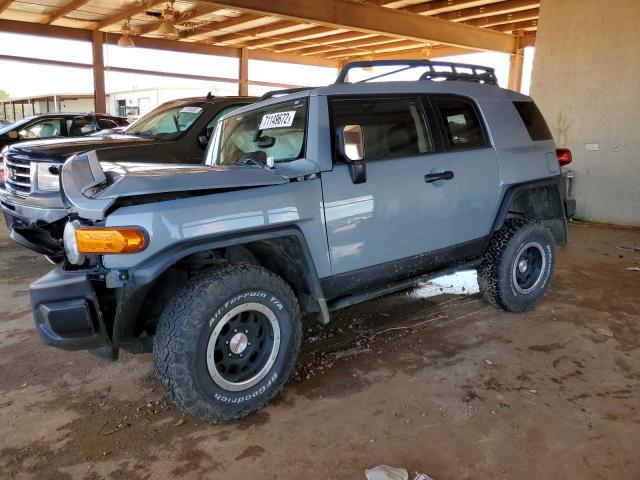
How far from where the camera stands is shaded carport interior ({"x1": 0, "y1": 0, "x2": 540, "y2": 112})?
11.4m

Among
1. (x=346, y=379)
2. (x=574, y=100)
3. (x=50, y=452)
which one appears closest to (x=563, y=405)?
(x=346, y=379)

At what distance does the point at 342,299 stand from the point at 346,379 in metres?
0.53

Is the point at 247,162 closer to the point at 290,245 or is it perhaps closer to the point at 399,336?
the point at 290,245

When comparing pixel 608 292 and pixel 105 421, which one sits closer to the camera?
pixel 105 421

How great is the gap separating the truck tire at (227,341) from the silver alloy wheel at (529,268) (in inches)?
92.7

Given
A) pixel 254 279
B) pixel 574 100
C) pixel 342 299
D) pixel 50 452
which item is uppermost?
pixel 574 100

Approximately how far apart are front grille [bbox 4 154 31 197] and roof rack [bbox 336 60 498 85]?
13.1ft

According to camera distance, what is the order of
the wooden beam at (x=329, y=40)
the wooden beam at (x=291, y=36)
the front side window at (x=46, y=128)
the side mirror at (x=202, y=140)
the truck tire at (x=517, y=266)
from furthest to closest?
1. the wooden beam at (x=329, y=40)
2. the wooden beam at (x=291, y=36)
3. the front side window at (x=46, y=128)
4. the side mirror at (x=202, y=140)
5. the truck tire at (x=517, y=266)

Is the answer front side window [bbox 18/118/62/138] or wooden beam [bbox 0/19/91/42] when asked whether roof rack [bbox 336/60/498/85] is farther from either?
wooden beam [bbox 0/19/91/42]

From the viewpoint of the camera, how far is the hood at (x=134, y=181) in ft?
7.95

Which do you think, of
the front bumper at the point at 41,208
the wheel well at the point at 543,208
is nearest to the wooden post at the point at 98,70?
the front bumper at the point at 41,208

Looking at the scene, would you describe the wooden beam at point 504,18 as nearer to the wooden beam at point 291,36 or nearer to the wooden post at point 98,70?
the wooden beam at point 291,36

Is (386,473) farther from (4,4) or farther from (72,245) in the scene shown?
(4,4)

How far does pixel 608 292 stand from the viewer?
500cm
